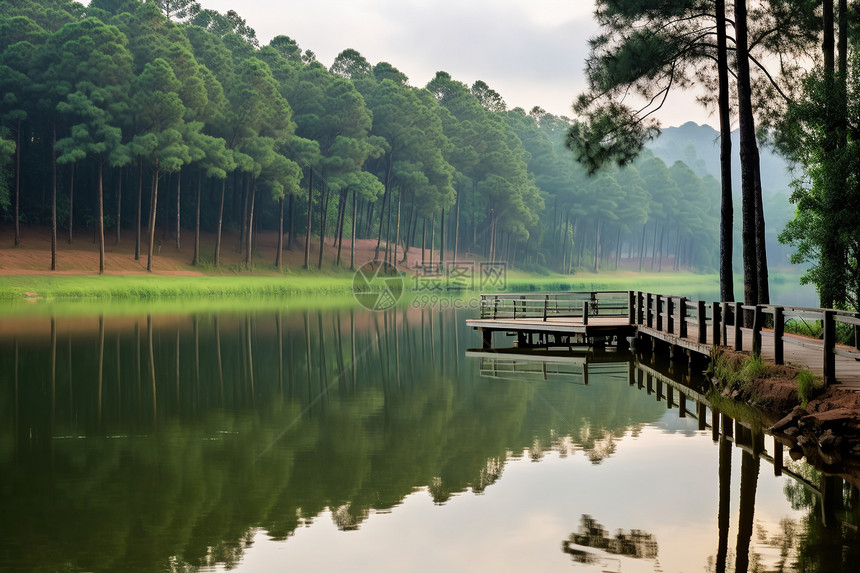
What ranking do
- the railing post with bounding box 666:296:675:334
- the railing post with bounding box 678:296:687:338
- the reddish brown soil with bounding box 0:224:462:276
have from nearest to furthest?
the railing post with bounding box 678:296:687:338
the railing post with bounding box 666:296:675:334
the reddish brown soil with bounding box 0:224:462:276

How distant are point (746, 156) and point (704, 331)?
214 inches

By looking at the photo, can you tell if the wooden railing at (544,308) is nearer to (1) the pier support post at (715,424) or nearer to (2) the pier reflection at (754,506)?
(1) the pier support post at (715,424)

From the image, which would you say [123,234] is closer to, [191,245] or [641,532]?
[191,245]

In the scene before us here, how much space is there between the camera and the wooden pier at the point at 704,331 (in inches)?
518

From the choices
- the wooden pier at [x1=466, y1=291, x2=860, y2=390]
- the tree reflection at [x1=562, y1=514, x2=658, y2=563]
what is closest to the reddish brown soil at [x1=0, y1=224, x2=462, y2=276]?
the wooden pier at [x1=466, y1=291, x2=860, y2=390]

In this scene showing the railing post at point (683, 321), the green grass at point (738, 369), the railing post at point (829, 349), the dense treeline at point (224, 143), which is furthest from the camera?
the dense treeline at point (224, 143)

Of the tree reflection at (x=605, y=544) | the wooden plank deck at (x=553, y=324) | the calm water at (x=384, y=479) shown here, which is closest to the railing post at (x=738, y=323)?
the calm water at (x=384, y=479)

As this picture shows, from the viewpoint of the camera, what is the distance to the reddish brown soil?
51031 millimetres

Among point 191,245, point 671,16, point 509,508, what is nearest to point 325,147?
point 191,245

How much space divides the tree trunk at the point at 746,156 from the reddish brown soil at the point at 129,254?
38050 millimetres

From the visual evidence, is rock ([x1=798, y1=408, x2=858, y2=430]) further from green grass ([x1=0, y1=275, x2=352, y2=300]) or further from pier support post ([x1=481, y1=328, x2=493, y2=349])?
green grass ([x1=0, y1=275, x2=352, y2=300])

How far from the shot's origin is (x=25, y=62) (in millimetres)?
56781

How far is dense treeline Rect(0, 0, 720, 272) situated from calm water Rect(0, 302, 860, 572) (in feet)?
122

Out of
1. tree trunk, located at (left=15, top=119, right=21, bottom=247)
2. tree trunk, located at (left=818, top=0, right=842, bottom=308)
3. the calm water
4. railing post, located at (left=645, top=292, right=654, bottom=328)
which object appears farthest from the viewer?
tree trunk, located at (left=15, top=119, right=21, bottom=247)
